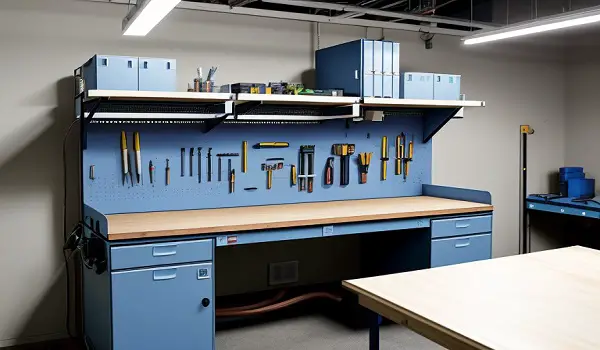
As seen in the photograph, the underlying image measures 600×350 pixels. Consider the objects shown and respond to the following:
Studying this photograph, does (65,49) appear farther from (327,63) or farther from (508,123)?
(508,123)

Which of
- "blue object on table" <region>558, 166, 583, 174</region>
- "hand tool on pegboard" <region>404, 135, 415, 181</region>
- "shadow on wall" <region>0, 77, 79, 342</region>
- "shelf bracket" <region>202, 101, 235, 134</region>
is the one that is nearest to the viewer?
"shelf bracket" <region>202, 101, 235, 134</region>

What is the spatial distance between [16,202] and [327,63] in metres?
2.35

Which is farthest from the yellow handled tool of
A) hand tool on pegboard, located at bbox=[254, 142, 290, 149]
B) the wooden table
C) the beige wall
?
the wooden table

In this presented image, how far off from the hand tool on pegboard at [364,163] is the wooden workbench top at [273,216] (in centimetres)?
18

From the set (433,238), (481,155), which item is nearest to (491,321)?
(433,238)

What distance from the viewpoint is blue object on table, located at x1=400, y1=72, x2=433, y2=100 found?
167 inches

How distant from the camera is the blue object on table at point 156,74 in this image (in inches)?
133

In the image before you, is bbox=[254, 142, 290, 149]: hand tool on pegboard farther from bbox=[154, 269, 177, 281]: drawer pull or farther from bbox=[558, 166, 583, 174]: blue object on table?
bbox=[558, 166, 583, 174]: blue object on table

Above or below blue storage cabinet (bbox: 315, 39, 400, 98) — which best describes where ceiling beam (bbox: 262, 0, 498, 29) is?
above

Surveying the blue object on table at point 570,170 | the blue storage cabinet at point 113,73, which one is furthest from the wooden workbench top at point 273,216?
the blue object on table at point 570,170

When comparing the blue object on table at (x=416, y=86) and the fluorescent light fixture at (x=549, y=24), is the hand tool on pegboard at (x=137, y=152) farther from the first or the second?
the fluorescent light fixture at (x=549, y=24)

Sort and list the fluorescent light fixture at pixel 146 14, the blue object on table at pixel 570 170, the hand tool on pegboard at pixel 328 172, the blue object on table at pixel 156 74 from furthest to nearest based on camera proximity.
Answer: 1. the blue object on table at pixel 570 170
2. the hand tool on pegboard at pixel 328 172
3. the blue object on table at pixel 156 74
4. the fluorescent light fixture at pixel 146 14

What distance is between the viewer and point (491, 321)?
6.29 ft

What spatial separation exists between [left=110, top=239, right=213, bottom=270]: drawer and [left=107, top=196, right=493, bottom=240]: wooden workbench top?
0.21ft
